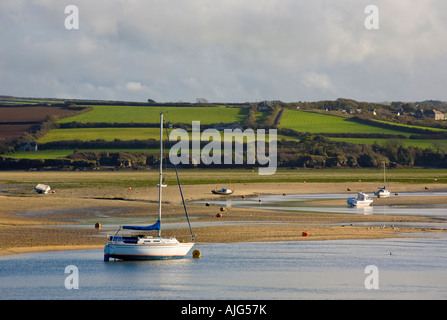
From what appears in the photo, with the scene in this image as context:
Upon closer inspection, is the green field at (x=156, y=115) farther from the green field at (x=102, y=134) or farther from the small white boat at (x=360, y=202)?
the small white boat at (x=360, y=202)

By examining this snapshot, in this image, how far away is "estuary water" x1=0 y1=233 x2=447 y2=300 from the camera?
2753 centimetres

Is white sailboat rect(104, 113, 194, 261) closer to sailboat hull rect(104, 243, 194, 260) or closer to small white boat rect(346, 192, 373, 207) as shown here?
sailboat hull rect(104, 243, 194, 260)

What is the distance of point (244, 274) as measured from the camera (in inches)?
1237

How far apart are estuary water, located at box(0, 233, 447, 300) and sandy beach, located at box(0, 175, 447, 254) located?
3.45 m

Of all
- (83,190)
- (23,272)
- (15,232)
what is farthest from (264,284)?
(83,190)

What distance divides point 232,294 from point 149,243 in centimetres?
792

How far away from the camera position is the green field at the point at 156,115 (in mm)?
144875

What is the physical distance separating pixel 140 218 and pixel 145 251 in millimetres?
17063
